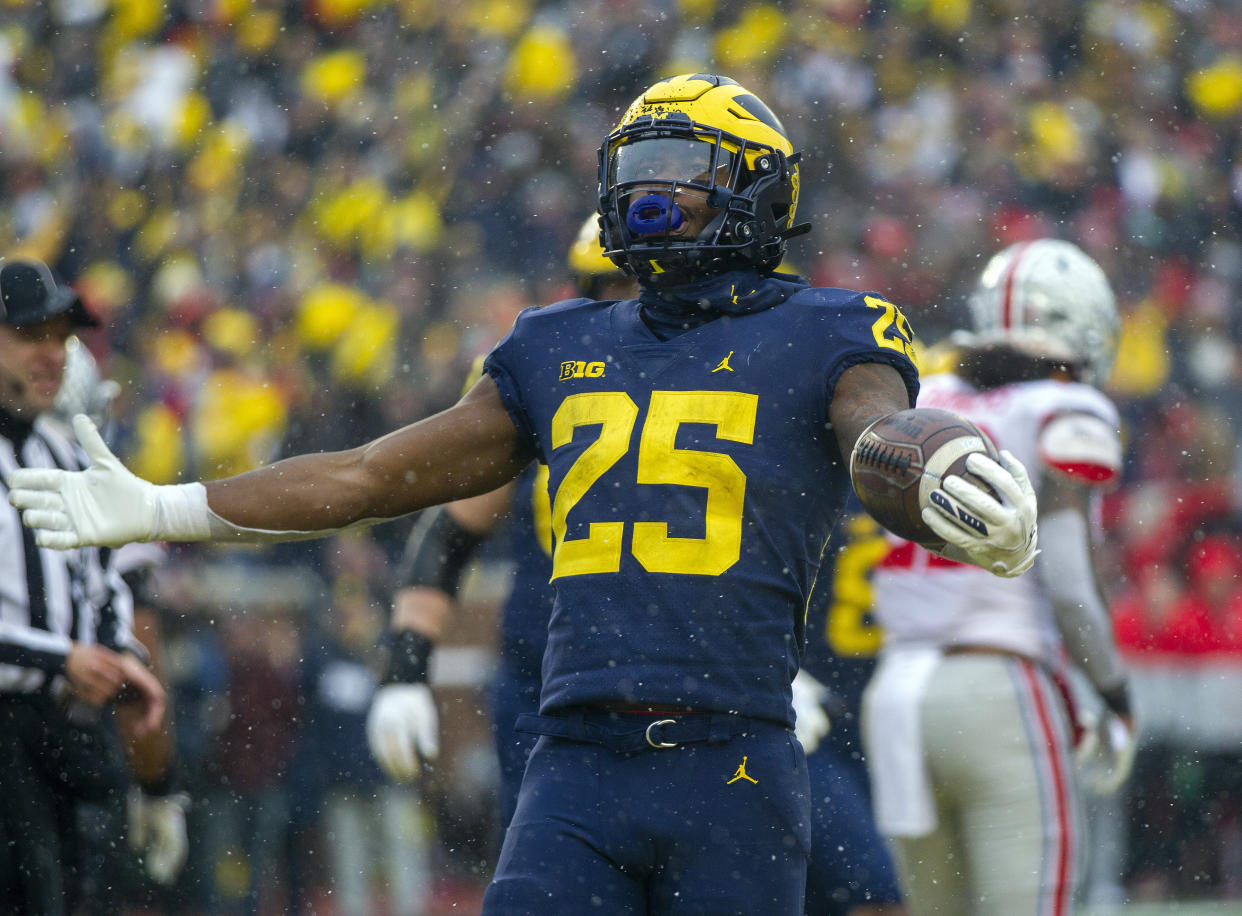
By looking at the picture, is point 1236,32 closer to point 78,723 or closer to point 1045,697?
point 1045,697

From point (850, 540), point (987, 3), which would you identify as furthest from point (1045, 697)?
point (987, 3)

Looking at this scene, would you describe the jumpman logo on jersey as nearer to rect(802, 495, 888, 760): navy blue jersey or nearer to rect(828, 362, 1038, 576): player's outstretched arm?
rect(828, 362, 1038, 576): player's outstretched arm

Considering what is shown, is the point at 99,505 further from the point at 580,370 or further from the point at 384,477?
the point at 580,370

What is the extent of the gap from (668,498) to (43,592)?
229cm

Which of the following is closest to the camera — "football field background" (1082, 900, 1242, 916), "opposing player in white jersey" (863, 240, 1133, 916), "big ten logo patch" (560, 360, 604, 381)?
"big ten logo patch" (560, 360, 604, 381)

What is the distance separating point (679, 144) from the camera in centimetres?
266

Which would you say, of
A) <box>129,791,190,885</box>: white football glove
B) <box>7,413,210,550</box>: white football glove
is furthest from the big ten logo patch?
<box>129,791,190,885</box>: white football glove

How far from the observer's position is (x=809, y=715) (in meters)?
4.05

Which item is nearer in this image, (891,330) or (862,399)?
(862,399)

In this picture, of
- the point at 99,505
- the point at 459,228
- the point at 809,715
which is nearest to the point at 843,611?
the point at 809,715

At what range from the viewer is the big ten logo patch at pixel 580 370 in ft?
8.42

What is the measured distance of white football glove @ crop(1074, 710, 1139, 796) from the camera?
13.7 feet

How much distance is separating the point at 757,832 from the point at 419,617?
2.12m

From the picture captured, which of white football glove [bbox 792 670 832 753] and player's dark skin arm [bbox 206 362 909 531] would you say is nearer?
player's dark skin arm [bbox 206 362 909 531]
